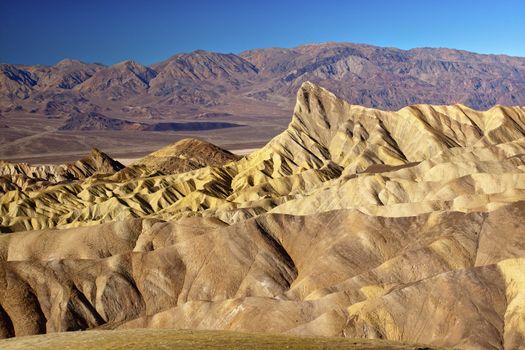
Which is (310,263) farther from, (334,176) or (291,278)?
(334,176)

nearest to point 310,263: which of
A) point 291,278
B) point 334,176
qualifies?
point 291,278

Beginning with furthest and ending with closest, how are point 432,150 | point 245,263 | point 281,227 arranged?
1. point 432,150
2. point 281,227
3. point 245,263

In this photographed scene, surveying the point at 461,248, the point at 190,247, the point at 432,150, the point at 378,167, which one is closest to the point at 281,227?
the point at 190,247

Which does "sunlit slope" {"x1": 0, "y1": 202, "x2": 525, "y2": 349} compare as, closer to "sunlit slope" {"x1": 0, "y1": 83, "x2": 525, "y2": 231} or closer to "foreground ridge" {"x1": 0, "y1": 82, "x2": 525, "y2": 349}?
"foreground ridge" {"x1": 0, "y1": 82, "x2": 525, "y2": 349}

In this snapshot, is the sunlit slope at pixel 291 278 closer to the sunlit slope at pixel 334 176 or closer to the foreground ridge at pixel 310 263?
the foreground ridge at pixel 310 263

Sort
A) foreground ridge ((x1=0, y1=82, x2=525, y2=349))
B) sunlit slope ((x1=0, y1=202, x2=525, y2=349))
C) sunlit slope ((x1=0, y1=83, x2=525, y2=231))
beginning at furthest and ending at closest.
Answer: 1. sunlit slope ((x1=0, y1=83, x2=525, y2=231))
2. foreground ridge ((x1=0, y1=82, x2=525, y2=349))
3. sunlit slope ((x1=0, y1=202, x2=525, y2=349))

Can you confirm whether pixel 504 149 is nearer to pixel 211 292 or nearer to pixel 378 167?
pixel 378 167

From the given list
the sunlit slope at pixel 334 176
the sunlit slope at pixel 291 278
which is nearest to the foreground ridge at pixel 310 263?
the sunlit slope at pixel 291 278

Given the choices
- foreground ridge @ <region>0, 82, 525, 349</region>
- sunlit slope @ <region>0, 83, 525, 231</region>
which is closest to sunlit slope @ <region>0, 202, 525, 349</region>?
foreground ridge @ <region>0, 82, 525, 349</region>

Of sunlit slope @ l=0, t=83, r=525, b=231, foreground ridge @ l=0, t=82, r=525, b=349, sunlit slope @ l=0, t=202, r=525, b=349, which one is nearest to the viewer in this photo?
sunlit slope @ l=0, t=202, r=525, b=349
